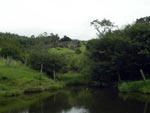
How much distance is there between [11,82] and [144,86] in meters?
20.3

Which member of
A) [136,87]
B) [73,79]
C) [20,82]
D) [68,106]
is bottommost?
[68,106]

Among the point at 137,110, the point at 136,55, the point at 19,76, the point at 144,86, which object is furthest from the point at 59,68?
the point at 137,110

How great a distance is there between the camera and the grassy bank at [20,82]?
168ft

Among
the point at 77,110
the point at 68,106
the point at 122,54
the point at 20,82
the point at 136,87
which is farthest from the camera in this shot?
the point at 122,54

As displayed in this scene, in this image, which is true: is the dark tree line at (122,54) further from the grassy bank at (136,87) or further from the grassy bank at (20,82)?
the grassy bank at (20,82)

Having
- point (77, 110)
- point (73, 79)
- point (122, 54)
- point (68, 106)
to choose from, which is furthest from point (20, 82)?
point (77, 110)

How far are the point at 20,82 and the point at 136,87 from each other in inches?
703

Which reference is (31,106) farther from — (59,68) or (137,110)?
(59,68)

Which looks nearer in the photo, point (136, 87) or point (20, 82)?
point (136, 87)

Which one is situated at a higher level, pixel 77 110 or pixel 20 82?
pixel 20 82

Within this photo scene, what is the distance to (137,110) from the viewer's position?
34.4m

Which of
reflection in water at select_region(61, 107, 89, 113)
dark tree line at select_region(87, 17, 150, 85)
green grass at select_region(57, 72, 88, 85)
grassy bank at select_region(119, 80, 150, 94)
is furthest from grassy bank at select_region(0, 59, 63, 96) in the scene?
reflection in water at select_region(61, 107, 89, 113)

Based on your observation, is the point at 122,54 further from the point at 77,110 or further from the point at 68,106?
the point at 77,110

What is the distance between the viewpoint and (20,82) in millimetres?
54969
